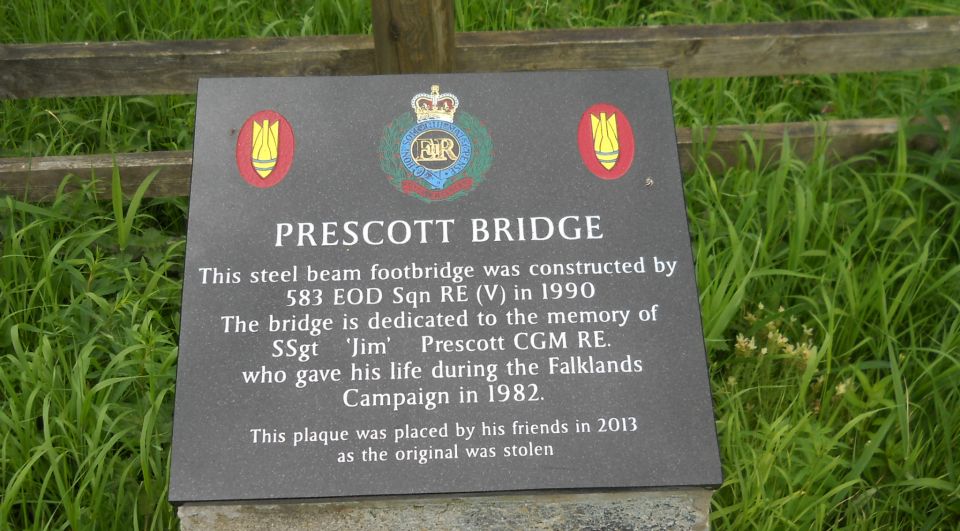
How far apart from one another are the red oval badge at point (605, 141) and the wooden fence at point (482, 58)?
0.64m

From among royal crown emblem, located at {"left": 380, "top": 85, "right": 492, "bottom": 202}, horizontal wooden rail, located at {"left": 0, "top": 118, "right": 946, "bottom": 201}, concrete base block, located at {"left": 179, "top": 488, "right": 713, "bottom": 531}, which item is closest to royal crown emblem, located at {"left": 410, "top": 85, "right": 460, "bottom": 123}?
royal crown emblem, located at {"left": 380, "top": 85, "right": 492, "bottom": 202}

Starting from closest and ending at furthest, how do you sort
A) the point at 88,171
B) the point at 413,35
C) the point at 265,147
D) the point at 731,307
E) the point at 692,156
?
the point at 265,147 < the point at 413,35 < the point at 731,307 < the point at 88,171 < the point at 692,156

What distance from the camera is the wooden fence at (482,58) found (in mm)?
2791

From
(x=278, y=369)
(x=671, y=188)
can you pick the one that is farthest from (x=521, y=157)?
(x=278, y=369)

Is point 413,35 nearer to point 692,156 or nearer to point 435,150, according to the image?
point 435,150

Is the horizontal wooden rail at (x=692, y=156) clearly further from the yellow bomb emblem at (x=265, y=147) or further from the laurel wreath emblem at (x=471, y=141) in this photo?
the laurel wreath emblem at (x=471, y=141)

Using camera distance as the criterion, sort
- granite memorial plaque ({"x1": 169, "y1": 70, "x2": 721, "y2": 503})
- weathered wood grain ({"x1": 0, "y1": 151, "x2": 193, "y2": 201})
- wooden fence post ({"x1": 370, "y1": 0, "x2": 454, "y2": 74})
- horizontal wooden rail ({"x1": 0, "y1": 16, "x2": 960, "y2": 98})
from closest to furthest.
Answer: granite memorial plaque ({"x1": 169, "y1": 70, "x2": 721, "y2": 503}), wooden fence post ({"x1": 370, "y1": 0, "x2": 454, "y2": 74}), horizontal wooden rail ({"x1": 0, "y1": 16, "x2": 960, "y2": 98}), weathered wood grain ({"x1": 0, "y1": 151, "x2": 193, "y2": 201})

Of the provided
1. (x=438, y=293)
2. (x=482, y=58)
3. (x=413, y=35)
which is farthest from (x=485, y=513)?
(x=482, y=58)

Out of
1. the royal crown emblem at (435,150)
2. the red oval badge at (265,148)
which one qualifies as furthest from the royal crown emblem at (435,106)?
the red oval badge at (265,148)

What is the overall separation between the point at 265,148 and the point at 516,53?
973mm

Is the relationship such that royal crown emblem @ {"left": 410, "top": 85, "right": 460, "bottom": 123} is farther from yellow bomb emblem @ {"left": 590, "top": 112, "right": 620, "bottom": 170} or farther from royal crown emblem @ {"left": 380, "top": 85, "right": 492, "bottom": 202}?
yellow bomb emblem @ {"left": 590, "top": 112, "right": 620, "bottom": 170}

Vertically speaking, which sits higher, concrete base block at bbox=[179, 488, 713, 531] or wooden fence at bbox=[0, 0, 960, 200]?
wooden fence at bbox=[0, 0, 960, 200]

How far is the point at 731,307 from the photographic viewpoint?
2629 mm

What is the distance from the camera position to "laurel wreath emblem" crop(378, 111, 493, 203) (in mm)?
2137
